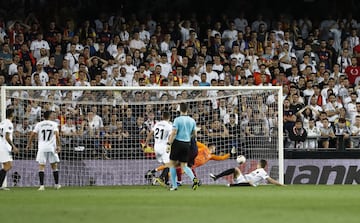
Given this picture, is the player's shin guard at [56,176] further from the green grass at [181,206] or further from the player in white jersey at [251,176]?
the player in white jersey at [251,176]

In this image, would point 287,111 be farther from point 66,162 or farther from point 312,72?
point 66,162

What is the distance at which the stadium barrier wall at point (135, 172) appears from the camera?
22719 mm

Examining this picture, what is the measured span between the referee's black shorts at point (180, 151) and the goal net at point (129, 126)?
339 centimetres

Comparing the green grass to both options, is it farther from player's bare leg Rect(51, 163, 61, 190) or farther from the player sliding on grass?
the player sliding on grass

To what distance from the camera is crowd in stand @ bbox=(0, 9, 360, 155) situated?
23438 mm

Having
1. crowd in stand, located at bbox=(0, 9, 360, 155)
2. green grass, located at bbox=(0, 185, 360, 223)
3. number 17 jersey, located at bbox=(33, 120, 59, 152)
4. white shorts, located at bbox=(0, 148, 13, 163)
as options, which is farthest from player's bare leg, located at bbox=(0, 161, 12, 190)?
crowd in stand, located at bbox=(0, 9, 360, 155)

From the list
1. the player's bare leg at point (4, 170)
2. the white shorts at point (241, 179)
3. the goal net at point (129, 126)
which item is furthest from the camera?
the goal net at point (129, 126)

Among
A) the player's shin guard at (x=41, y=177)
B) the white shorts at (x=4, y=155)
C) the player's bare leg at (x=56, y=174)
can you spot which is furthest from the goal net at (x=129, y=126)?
the white shorts at (x=4, y=155)

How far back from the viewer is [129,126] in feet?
76.2

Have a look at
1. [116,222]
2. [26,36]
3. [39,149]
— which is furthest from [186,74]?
[116,222]

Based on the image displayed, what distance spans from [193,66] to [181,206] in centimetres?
1214

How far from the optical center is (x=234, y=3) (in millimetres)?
30641

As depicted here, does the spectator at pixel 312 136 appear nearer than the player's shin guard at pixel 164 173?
No

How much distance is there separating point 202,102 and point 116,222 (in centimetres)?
1204
